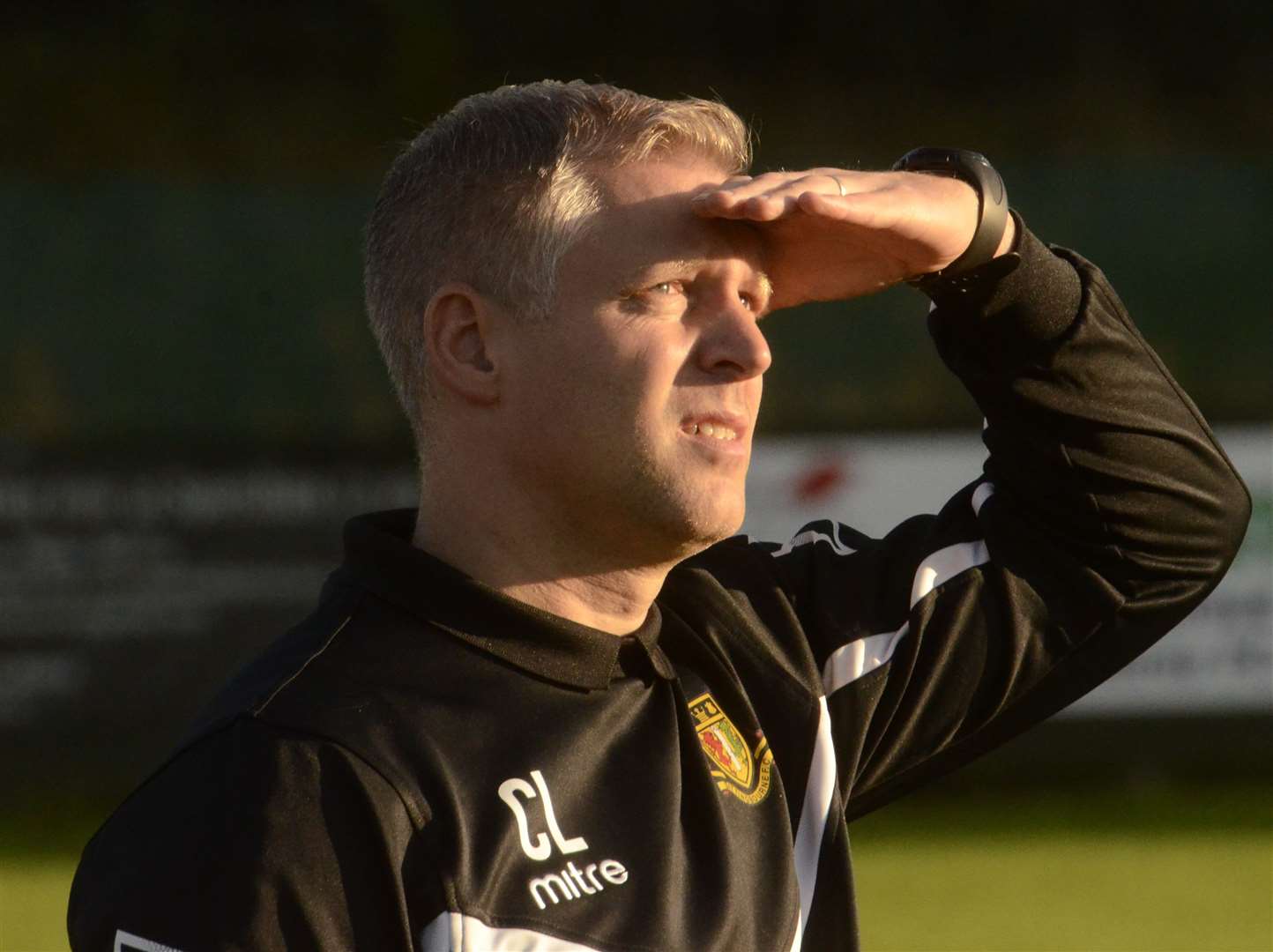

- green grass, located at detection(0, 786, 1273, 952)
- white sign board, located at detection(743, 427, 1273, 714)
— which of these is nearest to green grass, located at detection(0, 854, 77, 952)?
green grass, located at detection(0, 786, 1273, 952)

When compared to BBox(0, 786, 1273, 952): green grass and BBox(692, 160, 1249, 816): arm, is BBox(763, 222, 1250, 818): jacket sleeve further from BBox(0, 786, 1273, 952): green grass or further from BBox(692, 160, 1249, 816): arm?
BBox(0, 786, 1273, 952): green grass

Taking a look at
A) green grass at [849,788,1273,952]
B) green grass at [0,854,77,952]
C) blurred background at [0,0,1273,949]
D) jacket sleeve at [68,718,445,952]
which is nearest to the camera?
jacket sleeve at [68,718,445,952]

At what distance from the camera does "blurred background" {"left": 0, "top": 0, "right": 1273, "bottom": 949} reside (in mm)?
7344

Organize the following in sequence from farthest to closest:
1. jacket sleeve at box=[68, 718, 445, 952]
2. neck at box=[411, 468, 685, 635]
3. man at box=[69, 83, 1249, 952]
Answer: neck at box=[411, 468, 685, 635]
man at box=[69, 83, 1249, 952]
jacket sleeve at box=[68, 718, 445, 952]

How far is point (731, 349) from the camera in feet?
6.82

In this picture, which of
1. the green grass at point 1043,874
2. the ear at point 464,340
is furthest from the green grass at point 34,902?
the ear at point 464,340

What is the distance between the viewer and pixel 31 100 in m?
10.2

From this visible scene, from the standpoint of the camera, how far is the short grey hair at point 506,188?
82.0 inches

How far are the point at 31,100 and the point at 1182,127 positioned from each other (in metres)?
6.35

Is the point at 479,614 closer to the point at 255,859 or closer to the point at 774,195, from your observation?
the point at 255,859

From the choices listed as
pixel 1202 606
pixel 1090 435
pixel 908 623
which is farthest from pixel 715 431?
pixel 1202 606

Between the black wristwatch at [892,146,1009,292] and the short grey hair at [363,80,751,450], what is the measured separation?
0.28 meters

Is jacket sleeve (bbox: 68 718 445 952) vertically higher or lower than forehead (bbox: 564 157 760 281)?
lower

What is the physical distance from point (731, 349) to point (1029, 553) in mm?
647
